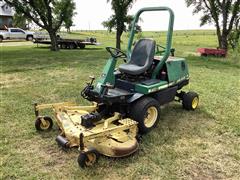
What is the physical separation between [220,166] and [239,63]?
38.2ft

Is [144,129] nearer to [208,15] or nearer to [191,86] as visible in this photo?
[191,86]

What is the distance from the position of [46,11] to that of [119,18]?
196 inches

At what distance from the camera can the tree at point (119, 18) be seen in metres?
20.3

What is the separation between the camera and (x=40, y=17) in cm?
2084

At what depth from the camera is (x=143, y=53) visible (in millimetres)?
5676

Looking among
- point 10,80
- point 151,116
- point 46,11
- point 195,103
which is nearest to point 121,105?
point 151,116

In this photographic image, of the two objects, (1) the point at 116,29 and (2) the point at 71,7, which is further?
(2) the point at 71,7

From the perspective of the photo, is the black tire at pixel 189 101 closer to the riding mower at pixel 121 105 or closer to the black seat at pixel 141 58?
the riding mower at pixel 121 105

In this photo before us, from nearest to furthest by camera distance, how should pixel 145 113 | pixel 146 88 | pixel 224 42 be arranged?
pixel 145 113 → pixel 146 88 → pixel 224 42

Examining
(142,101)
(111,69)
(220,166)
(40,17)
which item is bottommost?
(220,166)

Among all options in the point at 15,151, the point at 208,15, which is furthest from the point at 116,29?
the point at 15,151

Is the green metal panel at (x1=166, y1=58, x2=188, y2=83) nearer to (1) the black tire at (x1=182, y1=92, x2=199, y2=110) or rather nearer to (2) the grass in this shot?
(1) the black tire at (x1=182, y1=92, x2=199, y2=110)

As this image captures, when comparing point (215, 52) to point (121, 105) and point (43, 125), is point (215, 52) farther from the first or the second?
point (43, 125)

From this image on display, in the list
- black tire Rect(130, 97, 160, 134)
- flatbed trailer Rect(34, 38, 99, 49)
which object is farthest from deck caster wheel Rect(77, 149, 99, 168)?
flatbed trailer Rect(34, 38, 99, 49)
